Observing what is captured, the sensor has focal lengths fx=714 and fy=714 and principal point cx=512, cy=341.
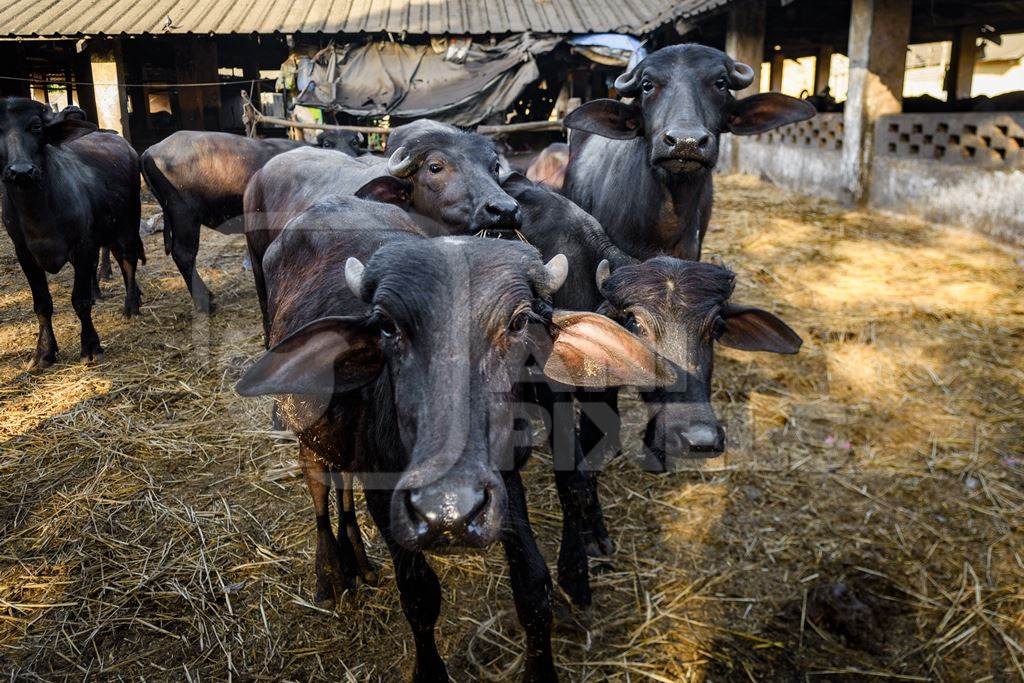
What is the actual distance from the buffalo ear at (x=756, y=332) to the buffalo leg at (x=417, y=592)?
1.58 metres

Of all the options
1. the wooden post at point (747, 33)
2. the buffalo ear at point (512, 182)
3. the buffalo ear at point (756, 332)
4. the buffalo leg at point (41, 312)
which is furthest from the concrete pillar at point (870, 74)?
the buffalo leg at point (41, 312)

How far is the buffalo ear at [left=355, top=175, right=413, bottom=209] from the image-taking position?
4.43m

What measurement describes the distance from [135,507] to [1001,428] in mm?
5179

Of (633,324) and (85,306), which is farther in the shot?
(85,306)

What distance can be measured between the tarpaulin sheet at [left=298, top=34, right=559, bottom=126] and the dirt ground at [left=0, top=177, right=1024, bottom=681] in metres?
7.94

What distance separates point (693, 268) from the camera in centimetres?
305

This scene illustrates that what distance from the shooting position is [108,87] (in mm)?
14406

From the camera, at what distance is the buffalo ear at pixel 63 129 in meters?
6.00

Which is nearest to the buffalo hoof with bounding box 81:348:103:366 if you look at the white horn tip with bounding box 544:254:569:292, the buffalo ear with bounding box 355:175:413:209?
the buffalo ear with bounding box 355:175:413:209

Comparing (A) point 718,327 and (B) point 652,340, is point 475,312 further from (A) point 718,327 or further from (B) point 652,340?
(A) point 718,327

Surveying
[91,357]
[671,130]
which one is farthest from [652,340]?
[91,357]

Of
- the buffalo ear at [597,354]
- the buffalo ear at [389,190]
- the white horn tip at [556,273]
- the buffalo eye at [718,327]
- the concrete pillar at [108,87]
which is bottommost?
the buffalo eye at [718,327]

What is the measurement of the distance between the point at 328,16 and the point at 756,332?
46.5 feet

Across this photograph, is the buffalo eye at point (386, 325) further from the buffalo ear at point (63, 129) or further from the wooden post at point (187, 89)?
the wooden post at point (187, 89)
